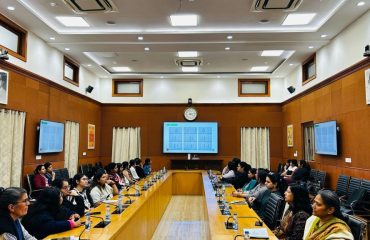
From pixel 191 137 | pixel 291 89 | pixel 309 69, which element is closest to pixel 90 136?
pixel 191 137

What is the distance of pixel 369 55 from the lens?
213 inches

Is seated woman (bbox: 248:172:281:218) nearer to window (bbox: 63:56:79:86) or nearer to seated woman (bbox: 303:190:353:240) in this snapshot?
seated woman (bbox: 303:190:353:240)

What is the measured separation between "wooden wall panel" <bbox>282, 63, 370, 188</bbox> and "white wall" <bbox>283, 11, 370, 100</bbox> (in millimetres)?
288

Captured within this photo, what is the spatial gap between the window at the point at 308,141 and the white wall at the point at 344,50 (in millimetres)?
1129

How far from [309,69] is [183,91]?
4589mm

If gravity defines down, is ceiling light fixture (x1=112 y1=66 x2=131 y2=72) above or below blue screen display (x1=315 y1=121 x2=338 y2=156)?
above

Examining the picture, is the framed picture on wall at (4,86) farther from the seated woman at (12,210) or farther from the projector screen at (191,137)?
the projector screen at (191,137)

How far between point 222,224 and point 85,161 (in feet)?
25.9

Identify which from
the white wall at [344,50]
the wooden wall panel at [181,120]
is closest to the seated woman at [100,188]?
the white wall at [344,50]

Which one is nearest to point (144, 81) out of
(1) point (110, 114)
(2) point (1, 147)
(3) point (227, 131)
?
(1) point (110, 114)

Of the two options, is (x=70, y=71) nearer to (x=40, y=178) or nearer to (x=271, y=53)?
(x=40, y=178)

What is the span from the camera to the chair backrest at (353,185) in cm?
570

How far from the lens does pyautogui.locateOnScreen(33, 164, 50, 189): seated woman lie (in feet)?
21.4

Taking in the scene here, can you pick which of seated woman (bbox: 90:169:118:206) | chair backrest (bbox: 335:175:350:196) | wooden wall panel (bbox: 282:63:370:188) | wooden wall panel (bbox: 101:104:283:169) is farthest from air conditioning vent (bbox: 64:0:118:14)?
wooden wall panel (bbox: 101:104:283:169)
